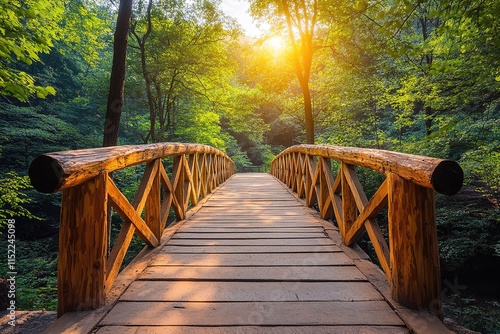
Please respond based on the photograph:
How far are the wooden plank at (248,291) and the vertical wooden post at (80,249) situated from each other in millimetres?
263

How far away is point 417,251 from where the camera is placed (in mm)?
1621

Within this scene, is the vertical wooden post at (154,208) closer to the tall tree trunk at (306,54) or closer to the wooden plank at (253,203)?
the wooden plank at (253,203)

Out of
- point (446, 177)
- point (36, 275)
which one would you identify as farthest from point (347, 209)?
point (36, 275)

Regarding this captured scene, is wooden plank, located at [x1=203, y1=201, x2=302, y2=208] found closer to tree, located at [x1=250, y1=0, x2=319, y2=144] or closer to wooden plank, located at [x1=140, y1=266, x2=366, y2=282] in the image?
wooden plank, located at [x1=140, y1=266, x2=366, y2=282]

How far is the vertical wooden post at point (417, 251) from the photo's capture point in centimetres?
161

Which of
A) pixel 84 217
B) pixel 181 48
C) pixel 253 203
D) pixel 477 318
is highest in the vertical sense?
pixel 181 48

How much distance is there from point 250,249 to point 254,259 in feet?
0.86

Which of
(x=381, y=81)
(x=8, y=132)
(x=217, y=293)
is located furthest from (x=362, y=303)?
(x=8, y=132)

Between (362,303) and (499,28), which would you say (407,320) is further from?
(499,28)

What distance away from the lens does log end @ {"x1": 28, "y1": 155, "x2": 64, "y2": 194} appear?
4.16 ft

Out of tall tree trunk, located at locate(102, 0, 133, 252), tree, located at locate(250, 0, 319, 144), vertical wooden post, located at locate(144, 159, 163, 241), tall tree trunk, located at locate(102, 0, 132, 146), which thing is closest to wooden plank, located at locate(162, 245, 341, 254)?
vertical wooden post, located at locate(144, 159, 163, 241)

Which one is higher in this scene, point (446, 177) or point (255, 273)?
point (446, 177)

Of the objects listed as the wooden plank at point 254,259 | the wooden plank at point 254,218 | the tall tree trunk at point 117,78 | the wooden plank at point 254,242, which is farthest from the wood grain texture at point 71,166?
the tall tree trunk at point 117,78

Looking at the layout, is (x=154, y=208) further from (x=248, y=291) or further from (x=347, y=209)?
(x=347, y=209)
